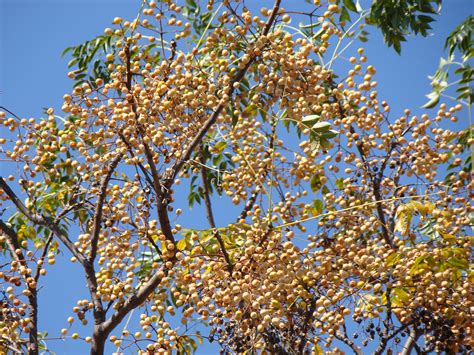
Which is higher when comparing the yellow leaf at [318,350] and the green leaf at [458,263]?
the green leaf at [458,263]

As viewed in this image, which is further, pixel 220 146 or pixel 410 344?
pixel 410 344

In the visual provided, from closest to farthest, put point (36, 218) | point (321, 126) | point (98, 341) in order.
A: point (321, 126)
point (98, 341)
point (36, 218)

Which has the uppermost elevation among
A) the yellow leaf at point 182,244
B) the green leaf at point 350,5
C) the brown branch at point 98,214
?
the green leaf at point 350,5

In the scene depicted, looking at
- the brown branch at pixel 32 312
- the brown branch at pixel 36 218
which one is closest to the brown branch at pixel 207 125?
the brown branch at pixel 36 218

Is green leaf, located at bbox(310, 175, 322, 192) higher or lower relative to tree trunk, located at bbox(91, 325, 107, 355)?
higher

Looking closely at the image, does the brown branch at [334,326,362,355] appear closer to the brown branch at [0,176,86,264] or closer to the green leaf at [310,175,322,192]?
the green leaf at [310,175,322,192]

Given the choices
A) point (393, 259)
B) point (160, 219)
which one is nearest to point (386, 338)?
point (393, 259)

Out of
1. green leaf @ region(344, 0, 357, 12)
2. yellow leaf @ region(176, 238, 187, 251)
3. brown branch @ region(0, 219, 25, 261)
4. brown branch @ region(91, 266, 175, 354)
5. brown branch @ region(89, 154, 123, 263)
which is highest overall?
green leaf @ region(344, 0, 357, 12)

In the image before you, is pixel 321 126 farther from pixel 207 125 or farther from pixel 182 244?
pixel 182 244

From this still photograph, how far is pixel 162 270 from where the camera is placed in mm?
2613

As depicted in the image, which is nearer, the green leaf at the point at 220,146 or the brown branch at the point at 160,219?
the brown branch at the point at 160,219

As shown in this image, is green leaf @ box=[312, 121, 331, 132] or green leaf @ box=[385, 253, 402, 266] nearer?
green leaf @ box=[312, 121, 331, 132]

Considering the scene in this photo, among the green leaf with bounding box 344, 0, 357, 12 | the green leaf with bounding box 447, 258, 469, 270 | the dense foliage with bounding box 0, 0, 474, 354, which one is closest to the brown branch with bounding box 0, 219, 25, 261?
the dense foliage with bounding box 0, 0, 474, 354

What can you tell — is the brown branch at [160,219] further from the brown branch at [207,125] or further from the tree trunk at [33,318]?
the tree trunk at [33,318]
